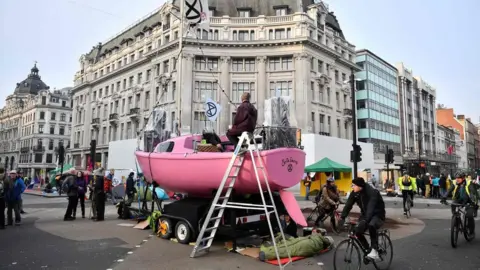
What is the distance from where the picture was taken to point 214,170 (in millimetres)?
7871

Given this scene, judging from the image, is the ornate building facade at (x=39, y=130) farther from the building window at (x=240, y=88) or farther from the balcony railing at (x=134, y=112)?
the building window at (x=240, y=88)

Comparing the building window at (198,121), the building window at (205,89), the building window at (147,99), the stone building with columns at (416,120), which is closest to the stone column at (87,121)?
the building window at (147,99)

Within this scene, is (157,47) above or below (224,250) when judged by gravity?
above

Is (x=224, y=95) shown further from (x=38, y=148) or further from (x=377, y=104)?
(x=38, y=148)

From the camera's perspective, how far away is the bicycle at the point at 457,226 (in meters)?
8.00

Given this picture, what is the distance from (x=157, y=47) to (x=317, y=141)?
22975 mm

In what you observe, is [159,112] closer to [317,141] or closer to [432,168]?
[317,141]

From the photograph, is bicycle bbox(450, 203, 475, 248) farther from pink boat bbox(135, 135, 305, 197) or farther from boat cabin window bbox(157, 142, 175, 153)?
boat cabin window bbox(157, 142, 175, 153)

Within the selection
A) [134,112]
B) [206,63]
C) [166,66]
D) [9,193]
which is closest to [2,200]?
[9,193]

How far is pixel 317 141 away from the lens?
3475 centimetres

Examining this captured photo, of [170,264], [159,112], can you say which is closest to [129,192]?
[159,112]

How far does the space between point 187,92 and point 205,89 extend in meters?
A: 2.19

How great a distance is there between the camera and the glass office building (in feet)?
160

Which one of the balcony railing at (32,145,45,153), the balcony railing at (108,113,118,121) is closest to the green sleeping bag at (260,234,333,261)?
the balcony railing at (108,113,118,121)
